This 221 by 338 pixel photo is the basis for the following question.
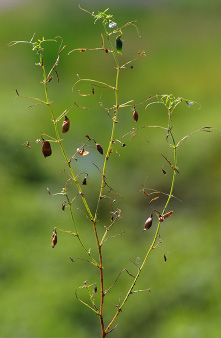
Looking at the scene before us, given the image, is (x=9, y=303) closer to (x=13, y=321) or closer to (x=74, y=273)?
(x=13, y=321)

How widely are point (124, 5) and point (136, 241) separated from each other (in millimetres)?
6956

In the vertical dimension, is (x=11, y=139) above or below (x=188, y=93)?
above

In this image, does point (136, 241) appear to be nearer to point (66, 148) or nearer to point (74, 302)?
point (74, 302)

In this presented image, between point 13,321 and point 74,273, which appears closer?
point 13,321

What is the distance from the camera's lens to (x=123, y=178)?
6832 millimetres

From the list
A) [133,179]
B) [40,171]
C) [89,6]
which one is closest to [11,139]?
[40,171]

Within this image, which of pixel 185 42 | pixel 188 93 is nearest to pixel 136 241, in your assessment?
pixel 188 93

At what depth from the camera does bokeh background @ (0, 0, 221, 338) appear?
4465 millimetres

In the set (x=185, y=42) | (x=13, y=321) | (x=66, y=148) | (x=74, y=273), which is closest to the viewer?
(x=13, y=321)

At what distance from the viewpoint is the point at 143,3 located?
12016mm

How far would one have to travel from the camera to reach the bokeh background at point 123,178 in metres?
4.46

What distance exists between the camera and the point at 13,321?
171 inches

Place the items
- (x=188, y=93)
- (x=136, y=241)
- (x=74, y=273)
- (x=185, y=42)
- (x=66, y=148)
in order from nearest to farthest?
1. (x=74, y=273)
2. (x=136, y=241)
3. (x=66, y=148)
4. (x=188, y=93)
5. (x=185, y=42)

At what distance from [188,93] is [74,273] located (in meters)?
4.36
